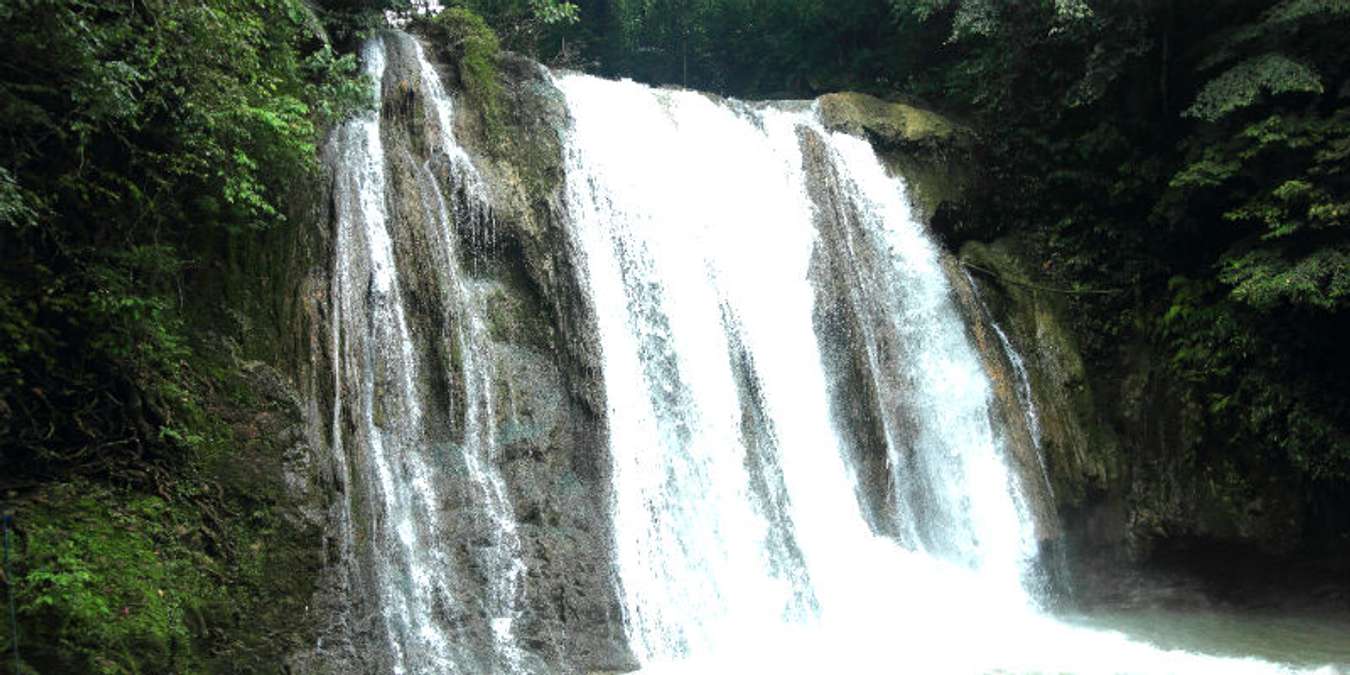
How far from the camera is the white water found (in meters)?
10.1

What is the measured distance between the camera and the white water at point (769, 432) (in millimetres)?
10062

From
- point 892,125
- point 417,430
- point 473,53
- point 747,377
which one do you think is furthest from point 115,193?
point 892,125

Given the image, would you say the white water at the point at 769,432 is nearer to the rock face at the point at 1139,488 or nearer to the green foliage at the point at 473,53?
the rock face at the point at 1139,488

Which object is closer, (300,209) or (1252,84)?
(300,209)

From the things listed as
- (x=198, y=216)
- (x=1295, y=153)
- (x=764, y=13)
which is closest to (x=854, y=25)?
(x=764, y=13)

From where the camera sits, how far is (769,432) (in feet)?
38.4

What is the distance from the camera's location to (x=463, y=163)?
431 inches

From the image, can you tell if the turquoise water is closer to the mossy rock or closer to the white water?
the white water

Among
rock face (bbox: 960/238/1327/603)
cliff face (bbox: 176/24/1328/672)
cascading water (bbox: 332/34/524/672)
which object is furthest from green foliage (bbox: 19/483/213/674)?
rock face (bbox: 960/238/1327/603)

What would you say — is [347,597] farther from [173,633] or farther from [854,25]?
[854,25]

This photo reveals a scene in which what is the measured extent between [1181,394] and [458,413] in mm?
9192

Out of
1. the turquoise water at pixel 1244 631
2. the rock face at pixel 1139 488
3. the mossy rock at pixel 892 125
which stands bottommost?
the turquoise water at pixel 1244 631

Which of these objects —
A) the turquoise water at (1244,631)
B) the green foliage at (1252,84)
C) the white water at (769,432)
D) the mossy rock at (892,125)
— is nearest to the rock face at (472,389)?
the white water at (769,432)

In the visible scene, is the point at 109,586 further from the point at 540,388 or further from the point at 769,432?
the point at 769,432
